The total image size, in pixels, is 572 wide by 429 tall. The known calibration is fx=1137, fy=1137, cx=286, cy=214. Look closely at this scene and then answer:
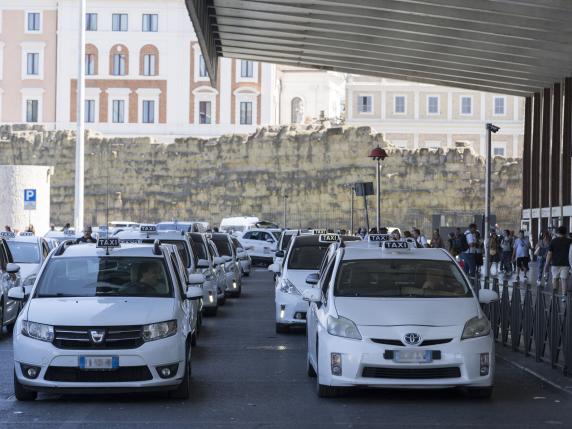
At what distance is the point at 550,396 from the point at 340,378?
2.37 meters

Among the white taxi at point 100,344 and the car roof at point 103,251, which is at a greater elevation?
the car roof at point 103,251

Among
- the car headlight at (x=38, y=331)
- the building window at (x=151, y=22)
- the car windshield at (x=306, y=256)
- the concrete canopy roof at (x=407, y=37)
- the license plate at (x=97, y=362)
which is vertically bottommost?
the license plate at (x=97, y=362)

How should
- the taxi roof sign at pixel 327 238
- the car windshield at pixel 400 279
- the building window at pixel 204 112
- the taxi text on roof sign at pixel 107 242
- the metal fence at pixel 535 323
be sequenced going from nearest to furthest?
the car windshield at pixel 400 279 → the taxi text on roof sign at pixel 107 242 → the metal fence at pixel 535 323 → the taxi roof sign at pixel 327 238 → the building window at pixel 204 112

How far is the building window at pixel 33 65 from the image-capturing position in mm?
93312

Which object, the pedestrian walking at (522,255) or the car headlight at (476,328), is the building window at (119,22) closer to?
the pedestrian walking at (522,255)

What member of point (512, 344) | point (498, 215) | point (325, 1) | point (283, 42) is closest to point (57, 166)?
point (498, 215)

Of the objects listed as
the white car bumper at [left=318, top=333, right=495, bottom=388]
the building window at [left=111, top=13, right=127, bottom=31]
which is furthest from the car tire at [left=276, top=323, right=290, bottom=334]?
the building window at [left=111, top=13, right=127, bottom=31]

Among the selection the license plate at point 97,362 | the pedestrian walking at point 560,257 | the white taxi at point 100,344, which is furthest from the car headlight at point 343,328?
the pedestrian walking at point 560,257

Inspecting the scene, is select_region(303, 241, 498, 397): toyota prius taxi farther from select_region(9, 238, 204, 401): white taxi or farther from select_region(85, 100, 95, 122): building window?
select_region(85, 100, 95, 122): building window

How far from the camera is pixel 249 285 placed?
3359 centimetres

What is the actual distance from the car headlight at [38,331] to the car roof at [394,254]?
11.1 ft

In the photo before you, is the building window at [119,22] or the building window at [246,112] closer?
the building window at [246,112]

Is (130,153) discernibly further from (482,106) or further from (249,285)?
(249,285)

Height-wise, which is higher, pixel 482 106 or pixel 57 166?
pixel 482 106
